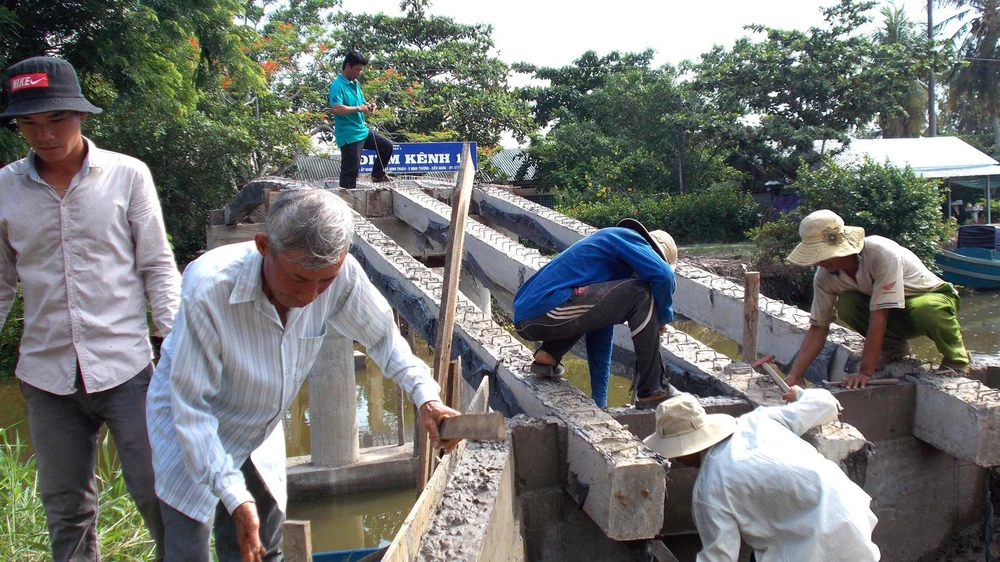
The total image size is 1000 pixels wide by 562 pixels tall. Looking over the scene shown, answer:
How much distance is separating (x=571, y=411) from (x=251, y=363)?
1713 millimetres

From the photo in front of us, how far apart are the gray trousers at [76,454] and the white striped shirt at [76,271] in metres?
0.06

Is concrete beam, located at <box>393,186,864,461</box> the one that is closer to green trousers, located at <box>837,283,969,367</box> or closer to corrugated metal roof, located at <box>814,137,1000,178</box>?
green trousers, located at <box>837,283,969,367</box>

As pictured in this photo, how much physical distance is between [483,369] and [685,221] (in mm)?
14521

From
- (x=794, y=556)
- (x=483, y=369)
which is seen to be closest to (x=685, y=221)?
(x=483, y=369)

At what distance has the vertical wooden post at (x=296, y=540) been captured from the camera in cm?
179

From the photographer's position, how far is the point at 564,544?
11.0 ft

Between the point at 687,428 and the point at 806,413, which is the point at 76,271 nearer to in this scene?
the point at 687,428

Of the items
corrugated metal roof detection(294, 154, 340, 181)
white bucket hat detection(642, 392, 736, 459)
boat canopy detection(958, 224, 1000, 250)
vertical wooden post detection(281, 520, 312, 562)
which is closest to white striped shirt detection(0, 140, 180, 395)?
vertical wooden post detection(281, 520, 312, 562)

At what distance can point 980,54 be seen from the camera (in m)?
28.4

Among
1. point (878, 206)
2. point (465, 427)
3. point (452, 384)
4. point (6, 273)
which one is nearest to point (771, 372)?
point (452, 384)

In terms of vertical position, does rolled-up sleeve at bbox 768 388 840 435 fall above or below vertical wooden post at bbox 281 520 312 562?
below

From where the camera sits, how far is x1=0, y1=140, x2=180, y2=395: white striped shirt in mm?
2338

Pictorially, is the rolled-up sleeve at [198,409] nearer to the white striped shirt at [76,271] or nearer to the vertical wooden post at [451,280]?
the white striped shirt at [76,271]

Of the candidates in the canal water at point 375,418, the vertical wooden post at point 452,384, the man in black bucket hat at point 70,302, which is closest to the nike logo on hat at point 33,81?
the man in black bucket hat at point 70,302
